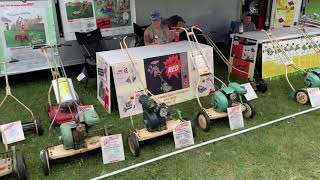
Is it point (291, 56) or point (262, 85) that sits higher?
point (291, 56)

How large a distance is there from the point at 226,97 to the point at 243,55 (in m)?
2.11

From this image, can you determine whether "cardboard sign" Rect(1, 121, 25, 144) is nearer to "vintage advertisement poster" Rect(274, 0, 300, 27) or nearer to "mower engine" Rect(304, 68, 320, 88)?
"mower engine" Rect(304, 68, 320, 88)

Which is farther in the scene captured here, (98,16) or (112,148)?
(98,16)

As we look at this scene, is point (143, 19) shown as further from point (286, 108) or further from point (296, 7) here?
point (296, 7)

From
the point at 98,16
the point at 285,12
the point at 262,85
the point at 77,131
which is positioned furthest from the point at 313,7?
the point at 77,131

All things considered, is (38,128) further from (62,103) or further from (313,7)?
(313,7)

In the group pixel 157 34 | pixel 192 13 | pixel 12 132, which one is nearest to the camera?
pixel 12 132

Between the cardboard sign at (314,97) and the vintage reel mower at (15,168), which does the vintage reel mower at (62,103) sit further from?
the cardboard sign at (314,97)

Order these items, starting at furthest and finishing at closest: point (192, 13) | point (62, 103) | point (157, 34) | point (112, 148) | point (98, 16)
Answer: point (192, 13), point (98, 16), point (157, 34), point (62, 103), point (112, 148)

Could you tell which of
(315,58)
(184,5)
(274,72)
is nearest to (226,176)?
(274,72)

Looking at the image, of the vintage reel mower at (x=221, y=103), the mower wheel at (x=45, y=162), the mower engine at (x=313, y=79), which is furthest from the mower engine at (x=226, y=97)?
the mower wheel at (x=45, y=162)

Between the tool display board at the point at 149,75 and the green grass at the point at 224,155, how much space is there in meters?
0.30

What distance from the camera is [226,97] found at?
4.20 meters

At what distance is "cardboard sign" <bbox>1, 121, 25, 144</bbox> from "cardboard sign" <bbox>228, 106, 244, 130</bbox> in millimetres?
2623
